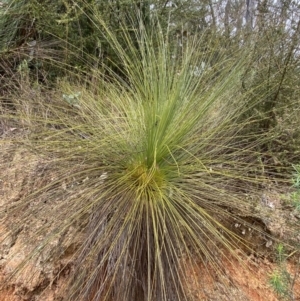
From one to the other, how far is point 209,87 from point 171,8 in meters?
1.45

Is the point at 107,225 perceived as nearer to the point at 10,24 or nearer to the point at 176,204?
the point at 176,204

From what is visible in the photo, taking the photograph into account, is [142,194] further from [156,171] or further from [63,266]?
[63,266]

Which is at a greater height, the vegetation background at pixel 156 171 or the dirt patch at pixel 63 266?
the vegetation background at pixel 156 171

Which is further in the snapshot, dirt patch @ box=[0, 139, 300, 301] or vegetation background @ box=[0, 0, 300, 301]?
dirt patch @ box=[0, 139, 300, 301]

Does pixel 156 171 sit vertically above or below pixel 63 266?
above

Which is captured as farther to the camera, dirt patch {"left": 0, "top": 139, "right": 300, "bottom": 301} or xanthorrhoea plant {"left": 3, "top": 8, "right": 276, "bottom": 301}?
dirt patch {"left": 0, "top": 139, "right": 300, "bottom": 301}

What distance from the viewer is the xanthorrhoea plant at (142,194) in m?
1.37

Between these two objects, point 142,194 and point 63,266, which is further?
point 63,266

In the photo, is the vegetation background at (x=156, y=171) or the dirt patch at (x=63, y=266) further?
the dirt patch at (x=63, y=266)

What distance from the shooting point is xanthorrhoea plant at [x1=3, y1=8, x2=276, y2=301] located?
137 centimetres

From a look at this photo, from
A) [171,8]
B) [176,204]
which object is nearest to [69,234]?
[176,204]

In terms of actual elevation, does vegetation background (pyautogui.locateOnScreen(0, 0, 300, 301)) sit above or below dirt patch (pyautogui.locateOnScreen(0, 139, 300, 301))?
above

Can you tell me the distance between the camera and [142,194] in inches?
55.2

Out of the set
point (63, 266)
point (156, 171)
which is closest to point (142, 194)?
point (156, 171)
